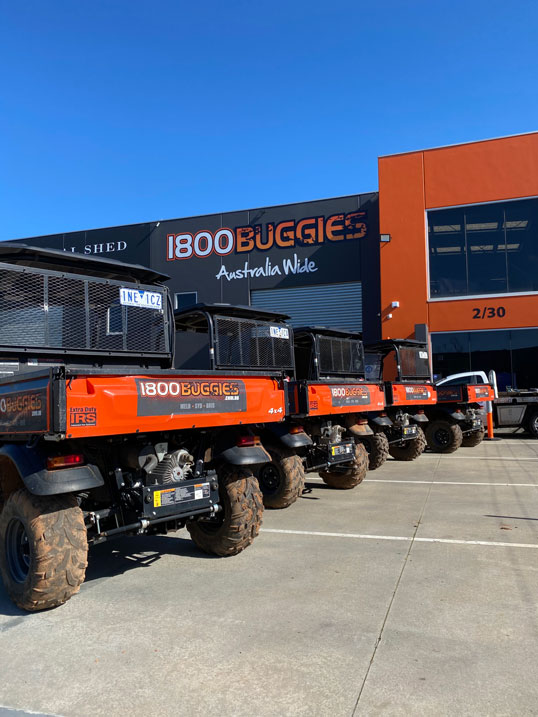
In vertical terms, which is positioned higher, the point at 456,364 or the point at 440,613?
the point at 456,364

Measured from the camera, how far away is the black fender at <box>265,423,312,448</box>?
6.81m

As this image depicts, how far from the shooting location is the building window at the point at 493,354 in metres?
19.4

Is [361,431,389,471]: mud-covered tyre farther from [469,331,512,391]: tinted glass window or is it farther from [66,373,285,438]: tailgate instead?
[469,331,512,391]: tinted glass window

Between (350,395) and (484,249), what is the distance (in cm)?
1433

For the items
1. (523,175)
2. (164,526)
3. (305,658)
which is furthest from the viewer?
(523,175)

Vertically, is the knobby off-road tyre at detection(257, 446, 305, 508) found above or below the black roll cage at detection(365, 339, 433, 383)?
below

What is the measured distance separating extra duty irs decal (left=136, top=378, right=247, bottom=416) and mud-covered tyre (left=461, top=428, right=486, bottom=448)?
36.9ft

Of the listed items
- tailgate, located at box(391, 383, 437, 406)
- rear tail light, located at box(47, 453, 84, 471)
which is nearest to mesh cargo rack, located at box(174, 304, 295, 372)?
rear tail light, located at box(47, 453, 84, 471)

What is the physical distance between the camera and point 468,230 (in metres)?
20.4

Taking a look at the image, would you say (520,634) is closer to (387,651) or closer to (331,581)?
(387,651)

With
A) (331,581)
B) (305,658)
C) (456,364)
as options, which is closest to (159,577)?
(331,581)

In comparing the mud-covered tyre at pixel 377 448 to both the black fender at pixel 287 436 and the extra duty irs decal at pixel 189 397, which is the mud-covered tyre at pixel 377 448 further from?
the extra duty irs decal at pixel 189 397

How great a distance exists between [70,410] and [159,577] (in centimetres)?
202

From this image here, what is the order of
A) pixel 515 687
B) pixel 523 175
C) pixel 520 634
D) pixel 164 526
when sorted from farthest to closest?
pixel 523 175 < pixel 164 526 < pixel 520 634 < pixel 515 687
